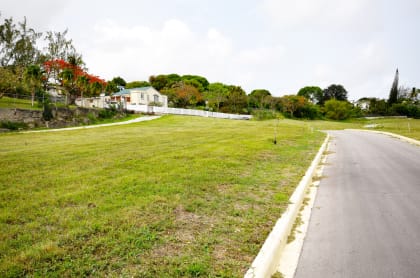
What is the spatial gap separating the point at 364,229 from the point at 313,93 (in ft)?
358

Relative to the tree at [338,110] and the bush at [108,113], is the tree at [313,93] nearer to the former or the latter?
the tree at [338,110]

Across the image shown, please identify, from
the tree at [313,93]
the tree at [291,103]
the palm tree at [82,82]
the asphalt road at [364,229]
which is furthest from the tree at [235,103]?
the asphalt road at [364,229]

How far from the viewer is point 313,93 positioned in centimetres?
10319

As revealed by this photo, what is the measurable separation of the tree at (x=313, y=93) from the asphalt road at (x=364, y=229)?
103 metres

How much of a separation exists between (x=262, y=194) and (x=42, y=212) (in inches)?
154

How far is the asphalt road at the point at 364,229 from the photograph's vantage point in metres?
2.82

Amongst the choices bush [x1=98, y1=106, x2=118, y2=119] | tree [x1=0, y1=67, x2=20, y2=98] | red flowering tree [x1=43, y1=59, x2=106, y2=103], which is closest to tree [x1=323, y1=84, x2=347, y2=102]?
bush [x1=98, y1=106, x2=118, y2=119]

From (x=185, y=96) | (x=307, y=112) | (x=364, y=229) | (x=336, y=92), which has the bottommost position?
(x=364, y=229)

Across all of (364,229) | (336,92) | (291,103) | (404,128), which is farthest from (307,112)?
(364,229)

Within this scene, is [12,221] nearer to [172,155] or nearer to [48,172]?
[48,172]

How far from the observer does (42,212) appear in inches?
154

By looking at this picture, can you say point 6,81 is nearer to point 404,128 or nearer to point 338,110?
point 404,128

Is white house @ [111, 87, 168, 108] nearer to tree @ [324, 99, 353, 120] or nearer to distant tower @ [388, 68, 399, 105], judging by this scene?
tree @ [324, 99, 353, 120]

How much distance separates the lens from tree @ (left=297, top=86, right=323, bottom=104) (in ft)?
331
